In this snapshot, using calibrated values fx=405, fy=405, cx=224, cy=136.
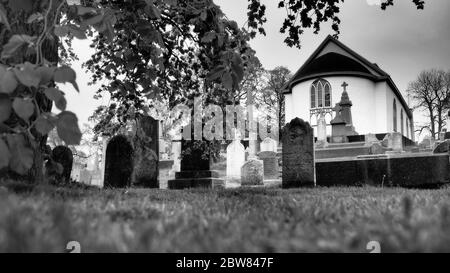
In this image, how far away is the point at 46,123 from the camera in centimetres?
240

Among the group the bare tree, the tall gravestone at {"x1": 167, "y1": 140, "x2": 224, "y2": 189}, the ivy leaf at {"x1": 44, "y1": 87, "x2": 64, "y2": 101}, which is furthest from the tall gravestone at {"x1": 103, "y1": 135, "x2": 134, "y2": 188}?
the bare tree

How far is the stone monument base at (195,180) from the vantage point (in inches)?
484

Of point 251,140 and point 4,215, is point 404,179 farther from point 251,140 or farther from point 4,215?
point 251,140

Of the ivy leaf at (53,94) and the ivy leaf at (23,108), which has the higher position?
the ivy leaf at (53,94)

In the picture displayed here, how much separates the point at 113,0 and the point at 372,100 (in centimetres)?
3214

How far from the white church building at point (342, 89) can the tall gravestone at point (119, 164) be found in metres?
26.4

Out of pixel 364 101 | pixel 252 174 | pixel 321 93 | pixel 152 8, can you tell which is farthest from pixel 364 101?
pixel 152 8

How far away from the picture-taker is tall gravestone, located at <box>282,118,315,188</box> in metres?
10.7

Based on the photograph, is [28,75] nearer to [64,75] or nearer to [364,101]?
[64,75]

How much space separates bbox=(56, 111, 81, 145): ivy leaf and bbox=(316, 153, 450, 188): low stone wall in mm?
8812

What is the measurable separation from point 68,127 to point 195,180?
33.2 feet

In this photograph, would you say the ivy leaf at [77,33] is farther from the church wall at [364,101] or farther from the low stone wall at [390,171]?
the church wall at [364,101]

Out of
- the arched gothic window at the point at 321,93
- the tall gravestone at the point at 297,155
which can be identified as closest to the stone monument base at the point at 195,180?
the tall gravestone at the point at 297,155

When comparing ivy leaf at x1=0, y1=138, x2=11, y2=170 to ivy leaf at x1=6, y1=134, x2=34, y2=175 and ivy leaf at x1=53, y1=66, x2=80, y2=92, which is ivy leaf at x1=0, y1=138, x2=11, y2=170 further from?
ivy leaf at x1=53, y1=66, x2=80, y2=92
